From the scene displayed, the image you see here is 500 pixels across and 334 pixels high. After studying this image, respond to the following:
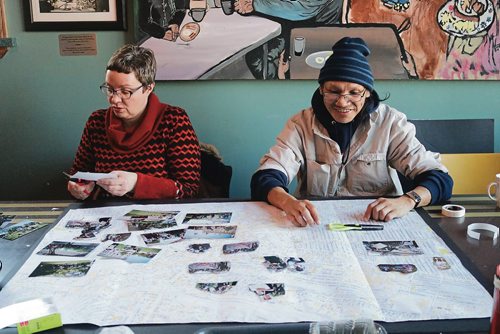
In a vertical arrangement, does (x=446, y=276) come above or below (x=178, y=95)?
below

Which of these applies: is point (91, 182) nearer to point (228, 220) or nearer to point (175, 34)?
point (228, 220)

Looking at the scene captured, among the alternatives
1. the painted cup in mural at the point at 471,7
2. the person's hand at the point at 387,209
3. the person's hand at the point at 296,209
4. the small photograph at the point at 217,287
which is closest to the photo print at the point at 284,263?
the small photograph at the point at 217,287

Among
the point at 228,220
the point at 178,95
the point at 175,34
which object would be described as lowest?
the point at 228,220

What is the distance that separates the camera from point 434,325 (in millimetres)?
872

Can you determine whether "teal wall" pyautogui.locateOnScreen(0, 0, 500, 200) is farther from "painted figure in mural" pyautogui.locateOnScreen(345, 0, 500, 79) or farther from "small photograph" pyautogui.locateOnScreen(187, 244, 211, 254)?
"small photograph" pyautogui.locateOnScreen(187, 244, 211, 254)

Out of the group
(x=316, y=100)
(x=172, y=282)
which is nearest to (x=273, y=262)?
(x=172, y=282)

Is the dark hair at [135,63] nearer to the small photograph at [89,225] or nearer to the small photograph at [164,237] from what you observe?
the small photograph at [89,225]

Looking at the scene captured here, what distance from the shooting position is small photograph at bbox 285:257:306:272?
3.54 ft

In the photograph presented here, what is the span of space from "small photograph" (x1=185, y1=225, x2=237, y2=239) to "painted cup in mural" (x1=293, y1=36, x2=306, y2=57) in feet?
3.88

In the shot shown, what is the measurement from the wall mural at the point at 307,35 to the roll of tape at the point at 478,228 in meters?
1.15

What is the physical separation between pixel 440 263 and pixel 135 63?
1185 millimetres

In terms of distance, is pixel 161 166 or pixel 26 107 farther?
pixel 26 107

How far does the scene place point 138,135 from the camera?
5.81ft

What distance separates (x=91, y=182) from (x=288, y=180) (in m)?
0.63
